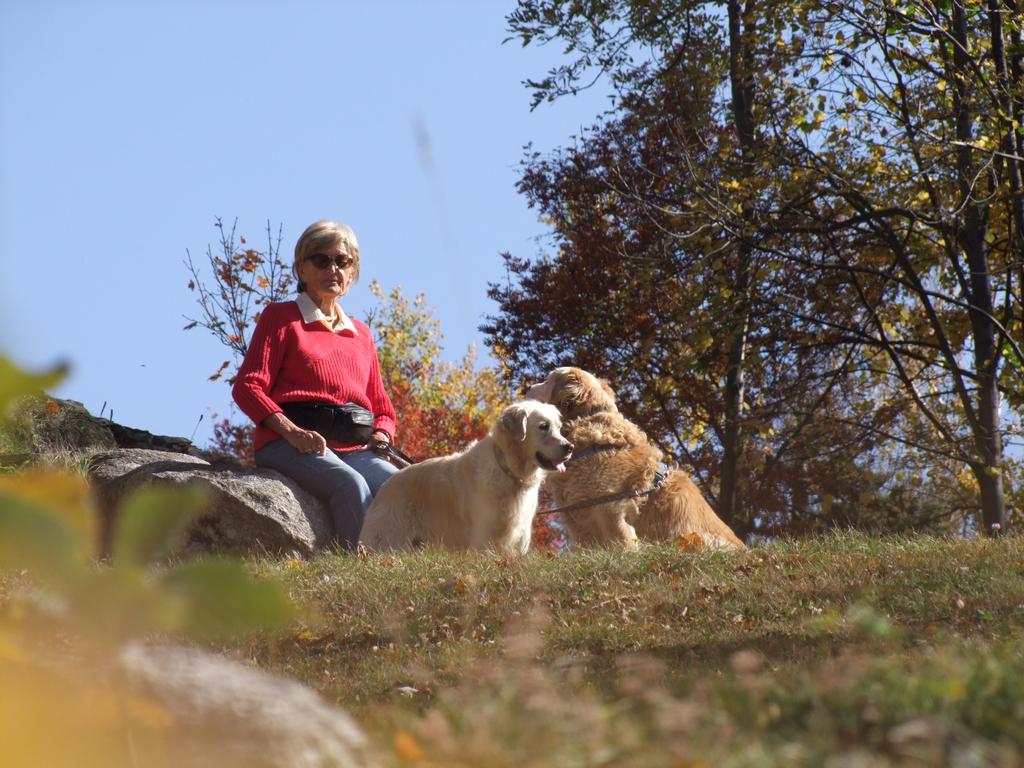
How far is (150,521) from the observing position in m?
1.65

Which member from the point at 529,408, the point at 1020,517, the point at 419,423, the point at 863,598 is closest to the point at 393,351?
the point at 419,423

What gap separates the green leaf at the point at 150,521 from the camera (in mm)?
1633

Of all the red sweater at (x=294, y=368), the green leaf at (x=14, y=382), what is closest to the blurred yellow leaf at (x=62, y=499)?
the green leaf at (x=14, y=382)

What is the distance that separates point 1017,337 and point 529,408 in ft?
24.6

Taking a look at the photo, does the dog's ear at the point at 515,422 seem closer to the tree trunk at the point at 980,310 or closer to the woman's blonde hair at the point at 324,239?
the woman's blonde hair at the point at 324,239

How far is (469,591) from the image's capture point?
6648 millimetres

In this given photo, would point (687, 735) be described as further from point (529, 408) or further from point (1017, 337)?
point (1017, 337)

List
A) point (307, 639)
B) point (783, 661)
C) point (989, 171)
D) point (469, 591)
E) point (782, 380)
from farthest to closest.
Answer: point (782, 380) → point (989, 171) → point (469, 591) → point (307, 639) → point (783, 661)

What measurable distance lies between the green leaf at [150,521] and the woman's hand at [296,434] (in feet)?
21.3

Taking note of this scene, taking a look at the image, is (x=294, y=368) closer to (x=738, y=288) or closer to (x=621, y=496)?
(x=621, y=496)

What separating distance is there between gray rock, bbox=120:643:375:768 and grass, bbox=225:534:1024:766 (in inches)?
5.4

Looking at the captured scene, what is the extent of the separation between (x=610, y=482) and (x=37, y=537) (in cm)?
703

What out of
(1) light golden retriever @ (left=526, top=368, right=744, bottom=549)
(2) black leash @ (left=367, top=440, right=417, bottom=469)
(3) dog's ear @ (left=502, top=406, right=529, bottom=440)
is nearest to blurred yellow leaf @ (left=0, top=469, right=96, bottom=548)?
(3) dog's ear @ (left=502, top=406, right=529, bottom=440)

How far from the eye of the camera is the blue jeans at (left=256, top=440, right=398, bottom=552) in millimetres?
8281
